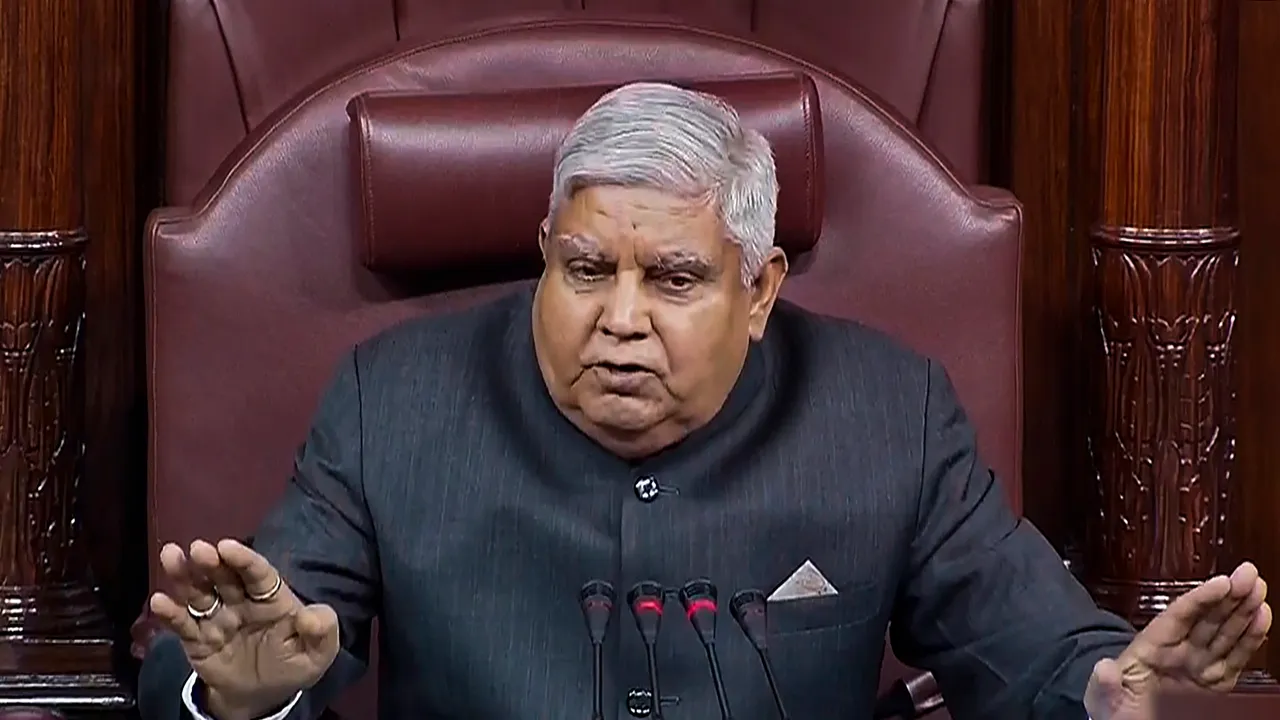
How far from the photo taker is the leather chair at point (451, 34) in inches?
100

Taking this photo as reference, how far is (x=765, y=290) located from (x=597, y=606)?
1.30 feet

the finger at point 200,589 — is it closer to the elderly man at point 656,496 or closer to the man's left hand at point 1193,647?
the elderly man at point 656,496

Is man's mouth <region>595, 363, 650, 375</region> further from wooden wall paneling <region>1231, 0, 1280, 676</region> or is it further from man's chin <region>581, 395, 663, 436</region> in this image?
wooden wall paneling <region>1231, 0, 1280, 676</region>

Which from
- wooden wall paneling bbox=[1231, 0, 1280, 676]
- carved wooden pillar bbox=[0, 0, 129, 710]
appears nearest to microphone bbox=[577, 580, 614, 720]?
carved wooden pillar bbox=[0, 0, 129, 710]

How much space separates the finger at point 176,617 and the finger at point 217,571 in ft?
0.11

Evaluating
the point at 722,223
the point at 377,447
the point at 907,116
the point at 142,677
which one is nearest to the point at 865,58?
the point at 907,116

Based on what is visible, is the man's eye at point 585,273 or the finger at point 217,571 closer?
the finger at point 217,571

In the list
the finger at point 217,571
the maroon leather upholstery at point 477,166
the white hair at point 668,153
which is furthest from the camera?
the maroon leather upholstery at point 477,166

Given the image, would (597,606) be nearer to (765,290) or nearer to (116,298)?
(765,290)

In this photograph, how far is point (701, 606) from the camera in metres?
1.81

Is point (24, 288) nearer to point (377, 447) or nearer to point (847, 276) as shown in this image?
point (377, 447)

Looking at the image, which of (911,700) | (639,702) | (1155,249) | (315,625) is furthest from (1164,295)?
(315,625)

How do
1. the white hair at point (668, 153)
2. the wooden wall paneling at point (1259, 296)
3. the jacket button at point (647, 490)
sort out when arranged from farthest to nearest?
1. the wooden wall paneling at point (1259, 296)
2. the jacket button at point (647, 490)
3. the white hair at point (668, 153)

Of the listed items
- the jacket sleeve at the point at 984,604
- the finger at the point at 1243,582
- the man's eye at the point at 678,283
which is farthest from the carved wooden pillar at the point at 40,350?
the finger at the point at 1243,582
